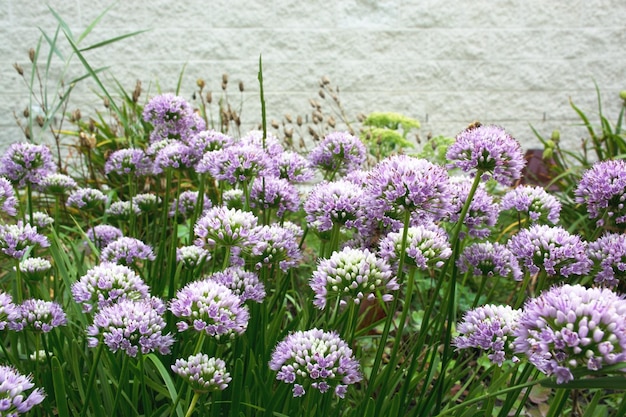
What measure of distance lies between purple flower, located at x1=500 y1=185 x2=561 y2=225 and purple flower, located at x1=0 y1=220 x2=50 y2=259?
3.12 ft

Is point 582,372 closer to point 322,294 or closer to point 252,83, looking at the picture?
point 322,294

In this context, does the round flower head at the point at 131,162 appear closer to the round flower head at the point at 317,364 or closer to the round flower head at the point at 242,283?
the round flower head at the point at 242,283

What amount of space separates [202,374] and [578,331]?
518 mm

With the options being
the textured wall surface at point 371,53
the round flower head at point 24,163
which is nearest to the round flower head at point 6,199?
the round flower head at point 24,163

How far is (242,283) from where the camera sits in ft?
3.57

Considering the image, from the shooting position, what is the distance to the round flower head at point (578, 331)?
64 centimetres

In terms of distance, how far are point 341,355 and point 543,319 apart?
0.32 meters

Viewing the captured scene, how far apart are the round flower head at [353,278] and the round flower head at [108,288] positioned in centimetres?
32

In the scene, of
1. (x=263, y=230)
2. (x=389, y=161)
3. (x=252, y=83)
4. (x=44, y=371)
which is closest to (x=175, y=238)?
(x=263, y=230)

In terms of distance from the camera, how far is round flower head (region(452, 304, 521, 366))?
3.29 feet

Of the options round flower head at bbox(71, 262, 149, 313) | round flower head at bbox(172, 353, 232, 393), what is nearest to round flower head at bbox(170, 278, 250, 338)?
round flower head at bbox(172, 353, 232, 393)

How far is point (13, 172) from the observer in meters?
1.48

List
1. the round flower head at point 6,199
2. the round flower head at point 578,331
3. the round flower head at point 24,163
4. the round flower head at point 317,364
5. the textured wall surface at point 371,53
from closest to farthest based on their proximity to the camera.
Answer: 1. the round flower head at point 578,331
2. the round flower head at point 317,364
3. the round flower head at point 6,199
4. the round flower head at point 24,163
5. the textured wall surface at point 371,53

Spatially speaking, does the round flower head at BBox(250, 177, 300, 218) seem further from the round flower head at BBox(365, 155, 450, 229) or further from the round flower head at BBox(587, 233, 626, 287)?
the round flower head at BBox(587, 233, 626, 287)
